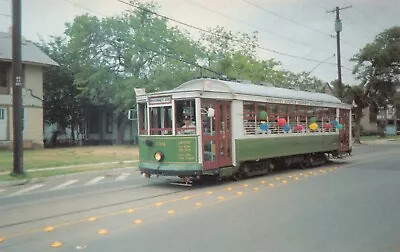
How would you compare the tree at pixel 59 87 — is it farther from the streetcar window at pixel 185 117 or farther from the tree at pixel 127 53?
the streetcar window at pixel 185 117

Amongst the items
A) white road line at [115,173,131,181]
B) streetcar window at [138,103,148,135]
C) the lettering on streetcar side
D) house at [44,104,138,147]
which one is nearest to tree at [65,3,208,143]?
house at [44,104,138,147]

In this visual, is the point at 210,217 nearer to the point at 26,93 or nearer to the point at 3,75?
the point at 26,93

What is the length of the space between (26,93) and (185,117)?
2227 cm

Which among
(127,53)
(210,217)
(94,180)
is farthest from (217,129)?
(127,53)

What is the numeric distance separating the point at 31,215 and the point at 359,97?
39.2m

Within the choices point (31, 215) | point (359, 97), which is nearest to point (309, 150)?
point (31, 215)

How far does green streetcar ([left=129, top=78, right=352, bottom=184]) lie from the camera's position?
12.9 metres

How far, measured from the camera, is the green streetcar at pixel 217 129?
12.9 m

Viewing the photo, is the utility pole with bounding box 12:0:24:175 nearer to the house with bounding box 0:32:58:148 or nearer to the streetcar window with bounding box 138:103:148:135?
the streetcar window with bounding box 138:103:148:135

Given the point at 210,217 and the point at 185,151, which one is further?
the point at 185,151

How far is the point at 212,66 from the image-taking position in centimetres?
3653

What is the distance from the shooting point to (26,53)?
106ft

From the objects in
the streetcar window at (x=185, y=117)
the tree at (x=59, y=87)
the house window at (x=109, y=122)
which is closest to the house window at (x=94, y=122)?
the house window at (x=109, y=122)

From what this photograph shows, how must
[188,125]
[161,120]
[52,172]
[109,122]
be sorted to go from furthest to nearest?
[109,122], [52,172], [161,120], [188,125]
